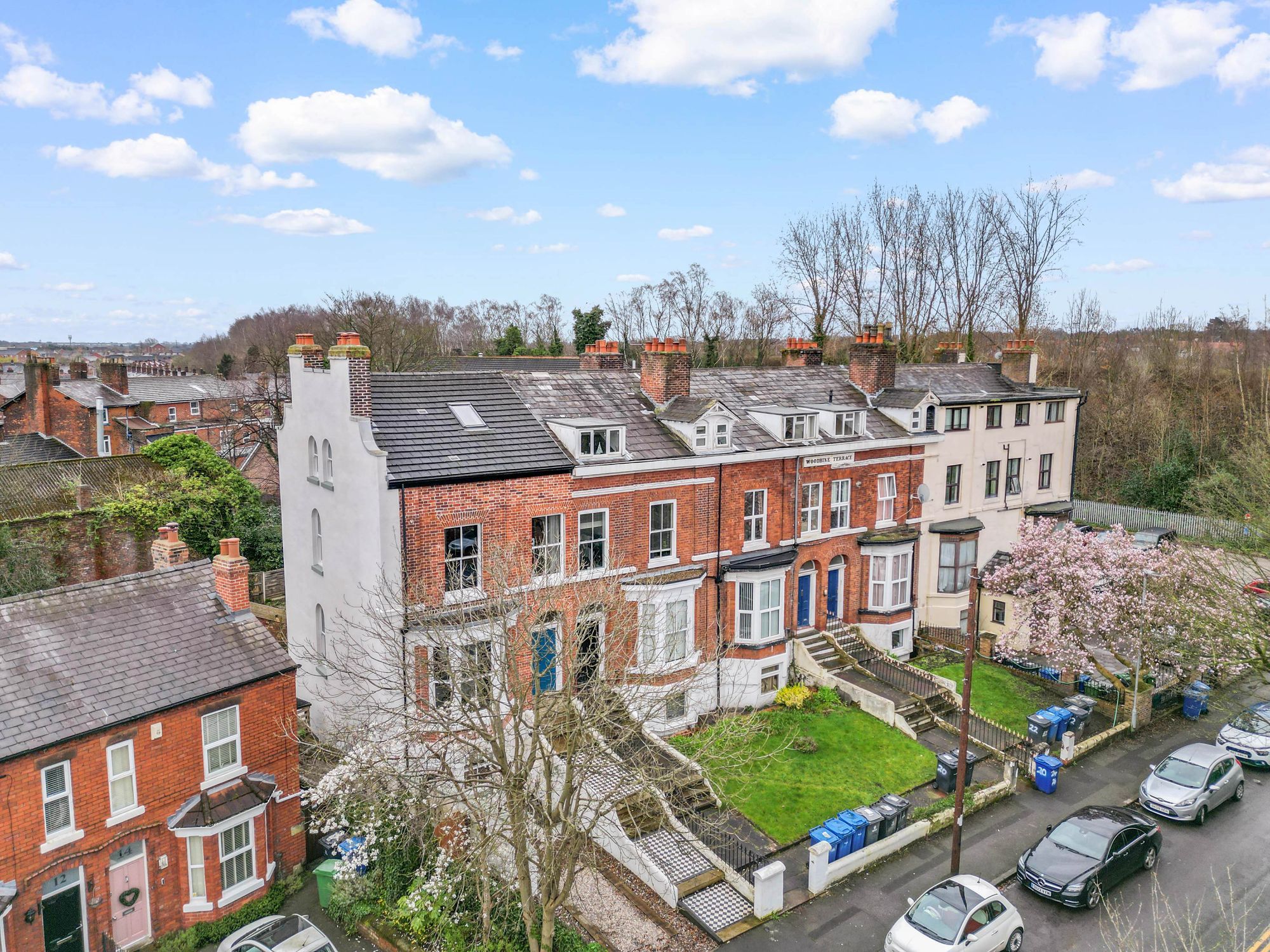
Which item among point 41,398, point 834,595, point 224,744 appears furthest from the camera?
point 41,398

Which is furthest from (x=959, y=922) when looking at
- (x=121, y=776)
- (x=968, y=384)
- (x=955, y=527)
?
(x=968, y=384)

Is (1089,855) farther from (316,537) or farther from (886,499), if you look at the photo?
(316,537)

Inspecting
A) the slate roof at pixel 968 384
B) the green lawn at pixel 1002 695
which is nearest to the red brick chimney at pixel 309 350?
the slate roof at pixel 968 384

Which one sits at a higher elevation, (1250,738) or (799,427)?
(799,427)

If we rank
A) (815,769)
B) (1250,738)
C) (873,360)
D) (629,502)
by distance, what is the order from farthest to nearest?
(873,360)
(1250,738)
(629,502)
(815,769)

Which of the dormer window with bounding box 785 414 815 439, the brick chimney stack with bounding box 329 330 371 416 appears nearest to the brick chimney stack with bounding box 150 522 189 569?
the brick chimney stack with bounding box 329 330 371 416

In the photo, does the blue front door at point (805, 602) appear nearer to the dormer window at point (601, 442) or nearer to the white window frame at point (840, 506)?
the white window frame at point (840, 506)
